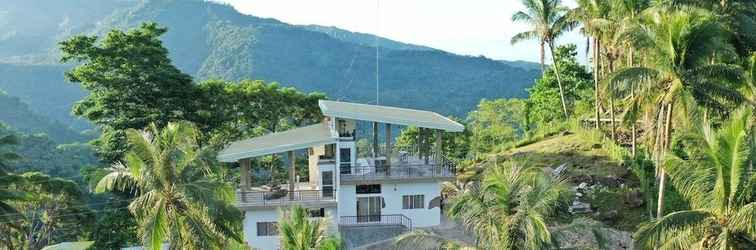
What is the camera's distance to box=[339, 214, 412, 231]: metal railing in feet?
93.2

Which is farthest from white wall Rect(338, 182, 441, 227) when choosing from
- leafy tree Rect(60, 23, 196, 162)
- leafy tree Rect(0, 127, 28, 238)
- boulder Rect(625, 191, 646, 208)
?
leafy tree Rect(0, 127, 28, 238)

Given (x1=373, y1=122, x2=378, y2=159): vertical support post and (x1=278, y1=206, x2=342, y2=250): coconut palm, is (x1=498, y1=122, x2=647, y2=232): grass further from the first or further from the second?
(x1=278, y1=206, x2=342, y2=250): coconut palm

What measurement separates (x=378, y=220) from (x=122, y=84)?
48.5 feet

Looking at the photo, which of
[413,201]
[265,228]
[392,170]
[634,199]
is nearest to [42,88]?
[265,228]

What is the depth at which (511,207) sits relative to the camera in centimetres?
1410

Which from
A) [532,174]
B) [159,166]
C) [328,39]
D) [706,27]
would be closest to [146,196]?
[159,166]

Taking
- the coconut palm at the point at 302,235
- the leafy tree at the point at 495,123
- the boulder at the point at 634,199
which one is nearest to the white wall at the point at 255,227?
the coconut palm at the point at 302,235

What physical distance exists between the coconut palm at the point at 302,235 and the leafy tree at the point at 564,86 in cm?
3221

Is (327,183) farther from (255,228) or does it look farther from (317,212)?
(255,228)

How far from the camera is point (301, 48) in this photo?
582ft

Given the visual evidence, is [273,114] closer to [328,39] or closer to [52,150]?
[52,150]

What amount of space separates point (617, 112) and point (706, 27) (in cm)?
2183

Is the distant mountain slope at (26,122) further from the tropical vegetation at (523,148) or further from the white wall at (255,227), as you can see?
the white wall at (255,227)

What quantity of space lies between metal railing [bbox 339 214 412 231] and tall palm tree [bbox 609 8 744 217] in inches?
477
